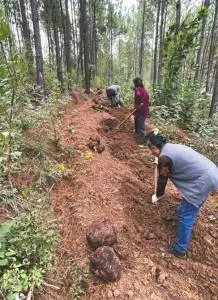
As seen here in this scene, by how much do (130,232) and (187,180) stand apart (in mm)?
1018

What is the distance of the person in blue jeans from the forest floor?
0.30 m

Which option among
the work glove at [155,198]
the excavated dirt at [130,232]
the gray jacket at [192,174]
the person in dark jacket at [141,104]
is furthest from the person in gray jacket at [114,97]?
the gray jacket at [192,174]

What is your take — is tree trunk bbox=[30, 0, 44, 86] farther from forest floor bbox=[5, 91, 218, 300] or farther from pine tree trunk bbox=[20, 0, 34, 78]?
forest floor bbox=[5, 91, 218, 300]

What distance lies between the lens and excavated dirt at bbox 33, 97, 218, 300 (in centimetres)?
301

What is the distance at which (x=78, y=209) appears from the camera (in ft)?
13.2

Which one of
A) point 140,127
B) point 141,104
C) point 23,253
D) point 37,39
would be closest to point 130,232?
point 23,253

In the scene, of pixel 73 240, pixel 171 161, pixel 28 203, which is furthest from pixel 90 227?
pixel 171 161

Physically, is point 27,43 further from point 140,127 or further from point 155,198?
point 155,198

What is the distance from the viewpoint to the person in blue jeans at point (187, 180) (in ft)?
11.7

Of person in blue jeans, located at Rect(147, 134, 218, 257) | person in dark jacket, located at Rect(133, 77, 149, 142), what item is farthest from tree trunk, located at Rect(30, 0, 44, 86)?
person in blue jeans, located at Rect(147, 134, 218, 257)

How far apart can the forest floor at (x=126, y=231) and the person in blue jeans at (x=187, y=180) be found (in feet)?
0.99

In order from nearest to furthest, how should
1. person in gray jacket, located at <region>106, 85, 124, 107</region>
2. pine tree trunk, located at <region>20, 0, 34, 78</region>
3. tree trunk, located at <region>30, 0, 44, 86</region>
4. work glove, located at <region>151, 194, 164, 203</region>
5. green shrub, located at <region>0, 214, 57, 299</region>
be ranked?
green shrub, located at <region>0, 214, 57, 299</region> < work glove, located at <region>151, 194, 164, 203</region> < tree trunk, located at <region>30, 0, 44, 86</region> < pine tree trunk, located at <region>20, 0, 34, 78</region> < person in gray jacket, located at <region>106, 85, 124, 107</region>

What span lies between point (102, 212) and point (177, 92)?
812cm

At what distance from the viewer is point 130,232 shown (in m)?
3.82
